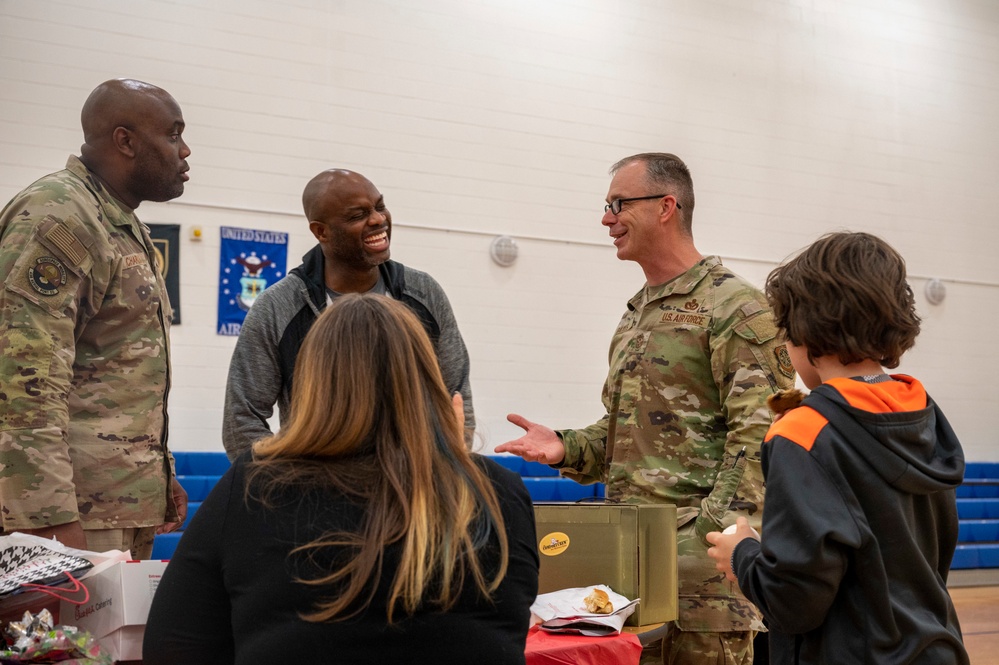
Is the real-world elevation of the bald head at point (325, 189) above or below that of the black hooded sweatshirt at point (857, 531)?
above

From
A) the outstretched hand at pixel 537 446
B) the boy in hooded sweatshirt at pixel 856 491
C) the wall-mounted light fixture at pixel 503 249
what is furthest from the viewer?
the wall-mounted light fixture at pixel 503 249

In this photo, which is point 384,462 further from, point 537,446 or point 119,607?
point 537,446

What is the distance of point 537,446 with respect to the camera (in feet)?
8.43

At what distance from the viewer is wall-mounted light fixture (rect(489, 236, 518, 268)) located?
23.1 ft

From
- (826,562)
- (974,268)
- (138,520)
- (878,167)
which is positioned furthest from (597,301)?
(826,562)

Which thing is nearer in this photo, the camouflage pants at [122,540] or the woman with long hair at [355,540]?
the woman with long hair at [355,540]

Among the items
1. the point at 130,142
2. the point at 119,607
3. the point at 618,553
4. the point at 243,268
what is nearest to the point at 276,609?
the point at 119,607

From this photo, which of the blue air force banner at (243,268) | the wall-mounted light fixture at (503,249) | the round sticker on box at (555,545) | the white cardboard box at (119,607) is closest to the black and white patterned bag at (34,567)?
the white cardboard box at (119,607)

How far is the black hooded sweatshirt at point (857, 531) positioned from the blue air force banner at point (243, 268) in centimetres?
526

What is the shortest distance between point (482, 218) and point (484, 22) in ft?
5.13

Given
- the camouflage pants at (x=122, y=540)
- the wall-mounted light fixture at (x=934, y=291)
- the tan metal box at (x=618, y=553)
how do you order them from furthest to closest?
the wall-mounted light fixture at (x=934, y=291)
the camouflage pants at (x=122, y=540)
the tan metal box at (x=618, y=553)

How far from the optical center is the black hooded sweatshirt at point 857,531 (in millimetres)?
1487

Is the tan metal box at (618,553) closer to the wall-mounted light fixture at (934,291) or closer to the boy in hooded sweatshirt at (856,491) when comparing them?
the boy in hooded sweatshirt at (856,491)

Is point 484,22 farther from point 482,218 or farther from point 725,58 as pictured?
point 725,58
